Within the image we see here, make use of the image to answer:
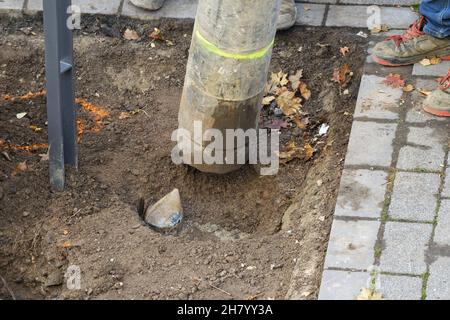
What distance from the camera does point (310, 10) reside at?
743 centimetres

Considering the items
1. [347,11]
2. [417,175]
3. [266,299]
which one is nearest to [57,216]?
[266,299]

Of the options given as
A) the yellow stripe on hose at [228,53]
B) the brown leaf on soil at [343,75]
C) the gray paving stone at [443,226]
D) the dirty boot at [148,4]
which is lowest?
the dirty boot at [148,4]

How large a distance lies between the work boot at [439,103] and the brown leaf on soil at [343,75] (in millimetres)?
651

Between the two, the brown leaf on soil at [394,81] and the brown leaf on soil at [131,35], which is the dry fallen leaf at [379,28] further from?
the brown leaf on soil at [131,35]

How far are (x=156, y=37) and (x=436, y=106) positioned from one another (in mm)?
2147

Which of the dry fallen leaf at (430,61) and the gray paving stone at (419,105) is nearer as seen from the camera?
the gray paving stone at (419,105)

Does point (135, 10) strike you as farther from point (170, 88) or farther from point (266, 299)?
point (266, 299)

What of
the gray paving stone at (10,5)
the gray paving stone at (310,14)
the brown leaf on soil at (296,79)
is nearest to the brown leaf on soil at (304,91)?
the brown leaf on soil at (296,79)

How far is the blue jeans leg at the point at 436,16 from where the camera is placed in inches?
261

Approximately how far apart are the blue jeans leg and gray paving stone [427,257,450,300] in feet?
6.90

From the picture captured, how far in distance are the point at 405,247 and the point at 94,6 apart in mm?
3362

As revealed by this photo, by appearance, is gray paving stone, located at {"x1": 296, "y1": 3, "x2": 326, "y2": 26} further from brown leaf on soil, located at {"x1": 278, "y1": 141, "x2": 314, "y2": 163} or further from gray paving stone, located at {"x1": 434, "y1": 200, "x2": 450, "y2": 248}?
gray paving stone, located at {"x1": 434, "y1": 200, "x2": 450, "y2": 248}

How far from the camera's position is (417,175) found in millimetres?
5730

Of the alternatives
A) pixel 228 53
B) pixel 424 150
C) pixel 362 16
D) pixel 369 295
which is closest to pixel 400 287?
pixel 369 295
